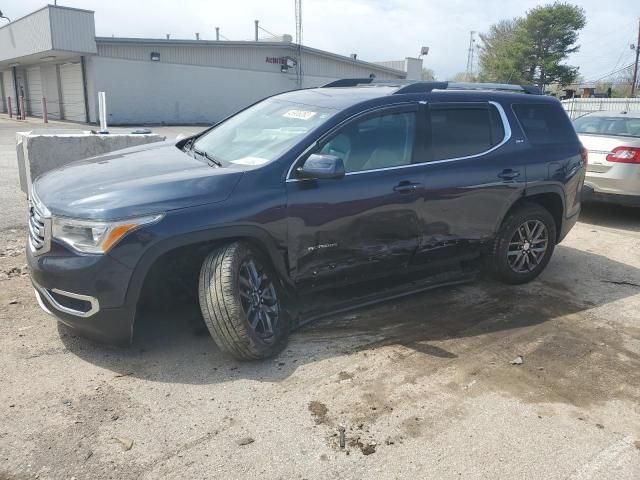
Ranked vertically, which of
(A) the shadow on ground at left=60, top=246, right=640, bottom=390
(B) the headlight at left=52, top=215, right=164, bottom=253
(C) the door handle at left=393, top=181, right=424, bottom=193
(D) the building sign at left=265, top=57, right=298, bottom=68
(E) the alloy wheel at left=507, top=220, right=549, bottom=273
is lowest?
(A) the shadow on ground at left=60, top=246, right=640, bottom=390

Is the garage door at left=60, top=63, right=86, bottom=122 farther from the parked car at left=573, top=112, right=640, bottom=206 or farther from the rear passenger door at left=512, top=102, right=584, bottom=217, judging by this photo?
the rear passenger door at left=512, top=102, right=584, bottom=217

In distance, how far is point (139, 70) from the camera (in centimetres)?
2816

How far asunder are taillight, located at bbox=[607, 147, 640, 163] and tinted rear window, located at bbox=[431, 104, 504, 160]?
3.94 metres

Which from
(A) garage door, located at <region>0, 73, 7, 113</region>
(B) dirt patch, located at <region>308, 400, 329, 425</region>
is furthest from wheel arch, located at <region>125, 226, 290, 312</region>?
(A) garage door, located at <region>0, 73, 7, 113</region>

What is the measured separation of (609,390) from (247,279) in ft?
8.17

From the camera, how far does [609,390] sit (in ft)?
12.1

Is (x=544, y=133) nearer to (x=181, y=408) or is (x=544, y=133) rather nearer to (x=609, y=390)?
(x=609, y=390)

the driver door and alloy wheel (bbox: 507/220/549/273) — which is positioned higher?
the driver door

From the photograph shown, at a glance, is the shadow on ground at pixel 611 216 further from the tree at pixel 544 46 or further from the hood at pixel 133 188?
the tree at pixel 544 46

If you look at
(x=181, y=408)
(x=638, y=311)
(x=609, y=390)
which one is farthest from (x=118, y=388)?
(x=638, y=311)

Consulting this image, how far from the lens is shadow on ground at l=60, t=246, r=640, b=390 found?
12.2ft

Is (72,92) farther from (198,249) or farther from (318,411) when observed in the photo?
(318,411)

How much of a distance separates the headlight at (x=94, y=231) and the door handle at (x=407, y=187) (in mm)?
1824

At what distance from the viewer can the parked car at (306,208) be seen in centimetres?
345
